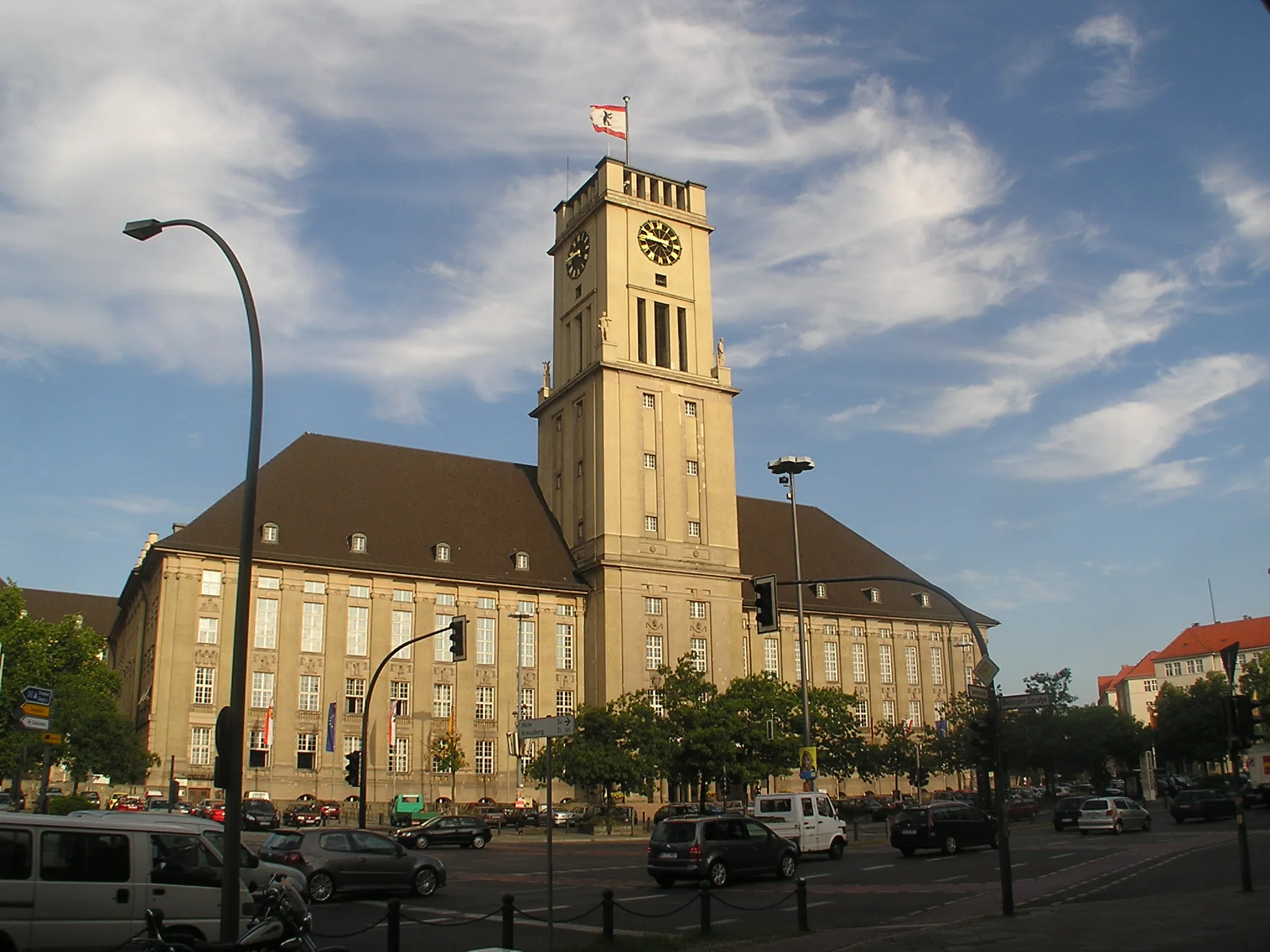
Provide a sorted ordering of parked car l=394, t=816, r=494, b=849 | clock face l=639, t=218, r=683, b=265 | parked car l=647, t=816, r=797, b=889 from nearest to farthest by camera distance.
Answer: parked car l=647, t=816, r=797, b=889 < parked car l=394, t=816, r=494, b=849 < clock face l=639, t=218, r=683, b=265

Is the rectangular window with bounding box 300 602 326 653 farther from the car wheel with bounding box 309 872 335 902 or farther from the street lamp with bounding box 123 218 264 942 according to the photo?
the street lamp with bounding box 123 218 264 942

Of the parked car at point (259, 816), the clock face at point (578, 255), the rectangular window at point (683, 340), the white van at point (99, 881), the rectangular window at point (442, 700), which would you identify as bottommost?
the parked car at point (259, 816)

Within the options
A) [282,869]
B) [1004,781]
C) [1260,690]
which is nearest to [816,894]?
[1004,781]

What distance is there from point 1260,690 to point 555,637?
68612mm

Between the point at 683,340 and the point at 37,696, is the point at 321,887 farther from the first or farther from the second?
the point at 683,340

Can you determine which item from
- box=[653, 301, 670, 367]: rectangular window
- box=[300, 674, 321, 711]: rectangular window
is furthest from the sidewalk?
box=[653, 301, 670, 367]: rectangular window

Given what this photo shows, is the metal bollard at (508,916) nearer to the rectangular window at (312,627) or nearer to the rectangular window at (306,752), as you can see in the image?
the rectangular window at (306,752)

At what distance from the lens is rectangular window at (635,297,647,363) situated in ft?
250

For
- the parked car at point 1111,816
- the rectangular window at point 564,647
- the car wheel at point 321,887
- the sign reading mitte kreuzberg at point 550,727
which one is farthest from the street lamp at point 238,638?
the rectangular window at point 564,647

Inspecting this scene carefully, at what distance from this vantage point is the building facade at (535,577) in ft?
204

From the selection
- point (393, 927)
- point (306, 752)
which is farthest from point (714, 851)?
point (306, 752)

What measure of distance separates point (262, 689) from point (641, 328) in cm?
3332

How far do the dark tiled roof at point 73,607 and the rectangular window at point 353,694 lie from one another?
62662 mm

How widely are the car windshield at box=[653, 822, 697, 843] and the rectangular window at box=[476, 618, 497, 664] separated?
4342cm
